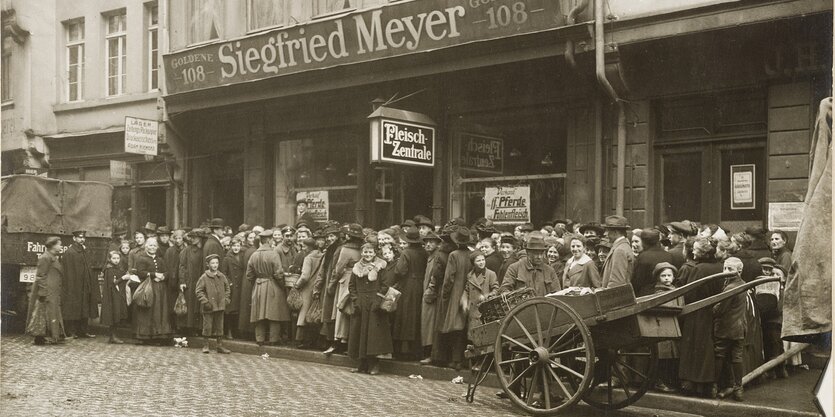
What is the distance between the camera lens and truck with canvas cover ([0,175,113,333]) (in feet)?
48.4

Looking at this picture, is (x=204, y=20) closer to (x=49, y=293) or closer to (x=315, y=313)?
(x=49, y=293)

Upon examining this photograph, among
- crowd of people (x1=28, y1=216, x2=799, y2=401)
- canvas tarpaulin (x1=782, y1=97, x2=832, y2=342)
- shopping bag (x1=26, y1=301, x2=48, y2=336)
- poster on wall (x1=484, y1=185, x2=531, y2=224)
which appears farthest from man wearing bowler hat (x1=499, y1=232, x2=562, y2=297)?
shopping bag (x1=26, y1=301, x2=48, y2=336)

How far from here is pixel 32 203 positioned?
15336 millimetres

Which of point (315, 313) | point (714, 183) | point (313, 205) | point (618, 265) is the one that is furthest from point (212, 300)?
point (714, 183)

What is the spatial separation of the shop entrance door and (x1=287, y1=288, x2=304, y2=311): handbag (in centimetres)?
547

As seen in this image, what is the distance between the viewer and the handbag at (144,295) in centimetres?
1409

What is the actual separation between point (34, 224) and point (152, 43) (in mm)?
6334

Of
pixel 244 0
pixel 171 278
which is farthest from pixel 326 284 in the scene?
pixel 244 0

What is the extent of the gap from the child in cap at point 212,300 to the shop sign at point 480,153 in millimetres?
4673

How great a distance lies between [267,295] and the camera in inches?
520

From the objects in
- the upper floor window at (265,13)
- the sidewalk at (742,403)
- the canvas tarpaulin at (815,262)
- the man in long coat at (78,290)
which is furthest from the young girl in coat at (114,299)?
the canvas tarpaulin at (815,262)

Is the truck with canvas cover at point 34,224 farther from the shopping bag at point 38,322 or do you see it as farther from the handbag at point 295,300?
the handbag at point 295,300

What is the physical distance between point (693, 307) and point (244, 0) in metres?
13.3

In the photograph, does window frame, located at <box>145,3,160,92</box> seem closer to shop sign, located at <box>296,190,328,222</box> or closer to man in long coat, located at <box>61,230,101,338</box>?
shop sign, located at <box>296,190,328,222</box>
